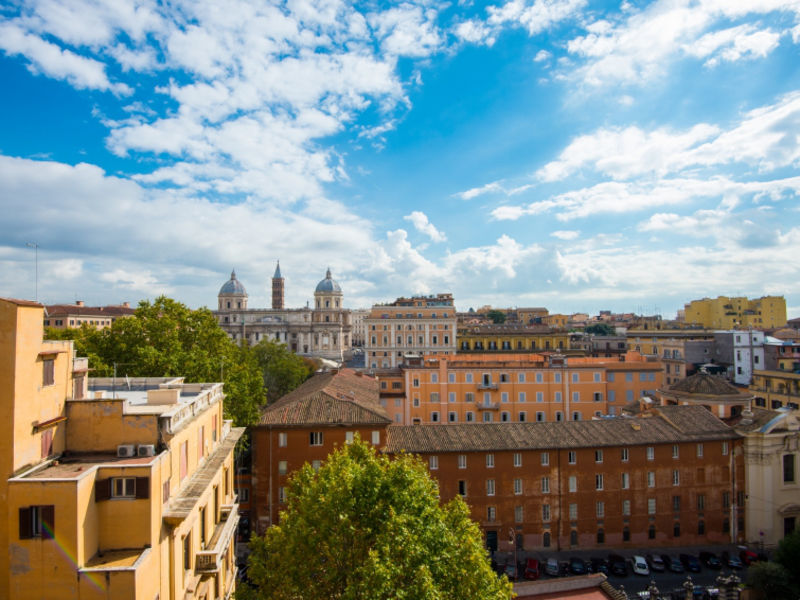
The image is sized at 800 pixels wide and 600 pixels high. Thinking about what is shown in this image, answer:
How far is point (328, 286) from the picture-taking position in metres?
156

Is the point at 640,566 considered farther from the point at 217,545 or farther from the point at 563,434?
the point at 217,545

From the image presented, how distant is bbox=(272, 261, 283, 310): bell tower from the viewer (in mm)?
181875

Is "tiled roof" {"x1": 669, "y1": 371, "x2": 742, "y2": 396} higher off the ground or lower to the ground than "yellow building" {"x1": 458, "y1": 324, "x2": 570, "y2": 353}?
lower

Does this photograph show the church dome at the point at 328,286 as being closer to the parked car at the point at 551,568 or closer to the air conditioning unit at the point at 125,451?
the parked car at the point at 551,568

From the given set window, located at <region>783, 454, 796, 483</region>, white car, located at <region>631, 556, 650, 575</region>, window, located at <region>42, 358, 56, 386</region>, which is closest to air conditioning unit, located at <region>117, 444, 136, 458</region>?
window, located at <region>42, 358, 56, 386</region>

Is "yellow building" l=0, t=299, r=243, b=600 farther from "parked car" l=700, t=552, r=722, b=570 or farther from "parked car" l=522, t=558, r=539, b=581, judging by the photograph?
"parked car" l=700, t=552, r=722, b=570

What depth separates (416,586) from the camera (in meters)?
14.7

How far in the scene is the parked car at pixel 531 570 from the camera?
103 ft

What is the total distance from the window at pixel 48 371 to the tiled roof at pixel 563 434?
2372 cm

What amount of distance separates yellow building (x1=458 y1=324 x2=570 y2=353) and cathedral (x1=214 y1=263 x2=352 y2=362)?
213 ft

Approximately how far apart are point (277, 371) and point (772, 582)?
165 ft

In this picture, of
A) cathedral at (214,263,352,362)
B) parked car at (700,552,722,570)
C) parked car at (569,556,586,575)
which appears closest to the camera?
parked car at (569,556,586,575)

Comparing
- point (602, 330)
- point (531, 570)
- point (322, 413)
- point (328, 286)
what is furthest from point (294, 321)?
point (531, 570)

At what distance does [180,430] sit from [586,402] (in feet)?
153
